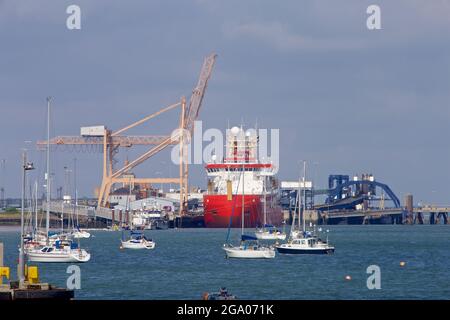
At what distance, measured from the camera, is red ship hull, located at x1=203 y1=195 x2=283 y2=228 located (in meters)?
157

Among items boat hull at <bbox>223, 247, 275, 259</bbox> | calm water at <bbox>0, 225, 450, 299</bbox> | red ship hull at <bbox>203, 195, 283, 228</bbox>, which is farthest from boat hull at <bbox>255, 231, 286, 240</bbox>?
boat hull at <bbox>223, 247, 275, 259</bbox>

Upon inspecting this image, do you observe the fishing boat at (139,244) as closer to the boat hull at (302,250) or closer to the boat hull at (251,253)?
the boat hull at (302,250)

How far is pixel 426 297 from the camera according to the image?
58.1 meters

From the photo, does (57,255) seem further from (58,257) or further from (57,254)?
(58,257)

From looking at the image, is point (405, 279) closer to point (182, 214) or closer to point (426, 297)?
point (426, 297)

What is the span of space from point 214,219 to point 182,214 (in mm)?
21731

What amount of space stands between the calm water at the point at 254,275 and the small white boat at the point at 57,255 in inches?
22.6

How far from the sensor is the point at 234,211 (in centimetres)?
15725

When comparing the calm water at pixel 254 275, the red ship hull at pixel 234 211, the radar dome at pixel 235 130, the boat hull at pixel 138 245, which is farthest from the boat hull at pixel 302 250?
the radar dome at pixel 235 130

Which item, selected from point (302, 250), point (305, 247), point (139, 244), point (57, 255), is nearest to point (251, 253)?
point (302, 250)

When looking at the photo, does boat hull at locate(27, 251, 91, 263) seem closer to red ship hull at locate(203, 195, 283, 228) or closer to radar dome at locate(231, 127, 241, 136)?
red ship hull at locate(203, 195, 283, 228)

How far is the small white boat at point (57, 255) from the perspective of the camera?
79062 mm
